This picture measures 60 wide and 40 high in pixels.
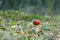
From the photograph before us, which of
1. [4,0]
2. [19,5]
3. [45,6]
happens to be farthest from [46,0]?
[4,0]

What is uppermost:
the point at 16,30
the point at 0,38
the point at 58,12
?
the point at 58,12

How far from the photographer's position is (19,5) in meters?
7.99

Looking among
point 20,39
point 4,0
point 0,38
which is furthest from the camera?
point 4,0

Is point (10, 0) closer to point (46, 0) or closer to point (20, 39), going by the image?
point (46, 0)

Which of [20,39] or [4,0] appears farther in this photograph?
[4,0]

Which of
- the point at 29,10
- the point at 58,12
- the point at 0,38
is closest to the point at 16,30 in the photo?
the point at 0,38

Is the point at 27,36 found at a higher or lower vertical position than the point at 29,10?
lower

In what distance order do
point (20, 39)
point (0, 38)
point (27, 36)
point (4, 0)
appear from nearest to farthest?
point (0, 38)
point (20, 39)
point (27, 36)
point (4, 0)

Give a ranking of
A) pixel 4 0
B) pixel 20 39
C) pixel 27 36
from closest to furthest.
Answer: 1. pixel 20 39
2. pixel 27 36
3. pixel 4 0

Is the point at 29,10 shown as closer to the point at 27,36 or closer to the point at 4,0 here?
the point at 4,0

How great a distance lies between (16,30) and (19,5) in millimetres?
4203

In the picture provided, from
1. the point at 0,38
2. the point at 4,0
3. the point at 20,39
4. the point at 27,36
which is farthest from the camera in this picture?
the point at 4,0

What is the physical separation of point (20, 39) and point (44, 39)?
1.87 ft

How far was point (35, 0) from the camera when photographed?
7.97 metres
